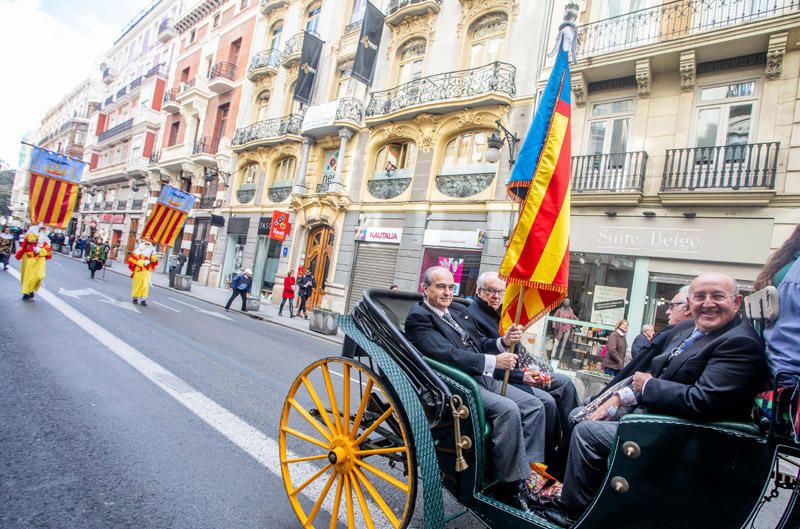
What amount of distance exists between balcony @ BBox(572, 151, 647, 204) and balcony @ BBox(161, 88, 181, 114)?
2684 cm

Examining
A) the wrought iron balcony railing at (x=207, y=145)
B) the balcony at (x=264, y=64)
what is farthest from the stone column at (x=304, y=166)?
the wrought iron balcony railing at (x=207, y=145)

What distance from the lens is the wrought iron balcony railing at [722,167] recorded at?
9141 millimetres

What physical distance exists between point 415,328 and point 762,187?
9.94 m

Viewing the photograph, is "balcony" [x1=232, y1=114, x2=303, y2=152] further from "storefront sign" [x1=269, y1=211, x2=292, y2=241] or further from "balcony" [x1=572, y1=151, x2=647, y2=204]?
"balcony" [x1=572, y1=151, x2=647, y2=204]

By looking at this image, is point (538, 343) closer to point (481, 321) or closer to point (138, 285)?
point (481, 321)

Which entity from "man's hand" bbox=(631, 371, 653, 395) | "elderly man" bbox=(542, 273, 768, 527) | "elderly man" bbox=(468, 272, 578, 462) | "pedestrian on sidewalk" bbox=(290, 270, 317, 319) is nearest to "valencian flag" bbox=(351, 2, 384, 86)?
"pedestrian on sidewalk" bbox=(290, 270, 317, 319)

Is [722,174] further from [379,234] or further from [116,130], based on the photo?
[116,130]

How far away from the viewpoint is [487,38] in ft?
48.6

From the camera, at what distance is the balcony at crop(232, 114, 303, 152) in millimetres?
20547

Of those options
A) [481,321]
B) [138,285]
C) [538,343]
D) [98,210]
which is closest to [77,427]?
[481,321]

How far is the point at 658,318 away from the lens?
1033cm

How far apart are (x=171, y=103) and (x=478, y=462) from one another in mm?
33029

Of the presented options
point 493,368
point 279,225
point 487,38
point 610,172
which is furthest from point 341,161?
point 493,368

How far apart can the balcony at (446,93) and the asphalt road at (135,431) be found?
33.7 ft
